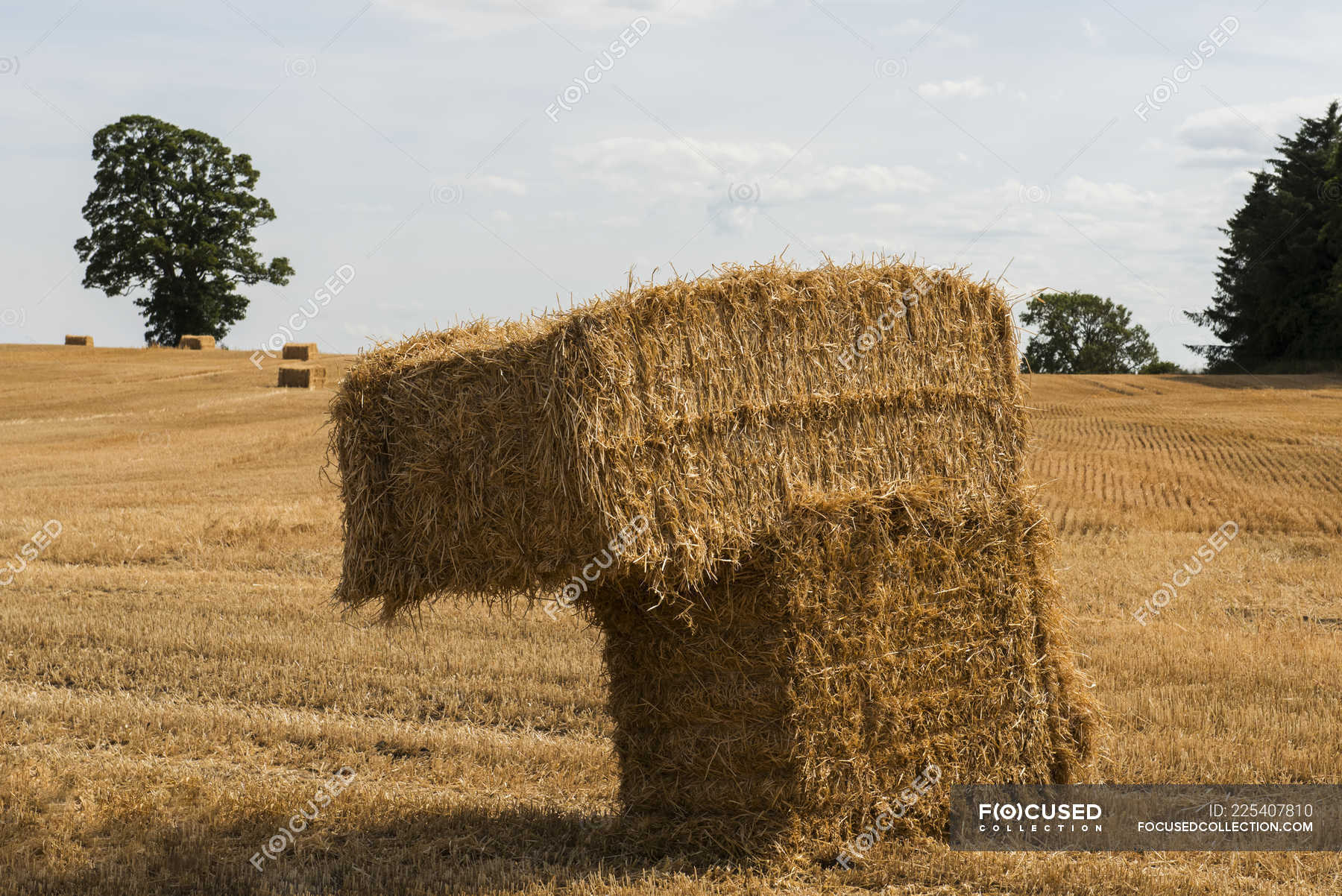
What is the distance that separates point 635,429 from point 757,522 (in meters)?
0.94

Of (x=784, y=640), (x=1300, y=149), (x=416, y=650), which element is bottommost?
(x=416, y=650)

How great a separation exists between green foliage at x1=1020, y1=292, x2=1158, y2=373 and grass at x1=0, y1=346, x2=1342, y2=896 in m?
77.2

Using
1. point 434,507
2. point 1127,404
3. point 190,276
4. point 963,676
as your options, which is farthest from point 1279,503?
point 190,276

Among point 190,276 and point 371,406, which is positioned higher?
point 190,276

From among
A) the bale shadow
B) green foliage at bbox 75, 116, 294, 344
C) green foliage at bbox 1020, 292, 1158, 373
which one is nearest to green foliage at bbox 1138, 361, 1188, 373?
green foliage at bbox 1020, 292, 1158, 373

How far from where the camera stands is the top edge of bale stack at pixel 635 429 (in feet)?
17.8

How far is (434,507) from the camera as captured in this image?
5789 millimetres

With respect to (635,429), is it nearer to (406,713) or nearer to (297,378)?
(406,713)

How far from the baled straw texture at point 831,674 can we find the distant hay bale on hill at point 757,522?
14 mm

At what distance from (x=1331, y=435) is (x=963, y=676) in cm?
2891

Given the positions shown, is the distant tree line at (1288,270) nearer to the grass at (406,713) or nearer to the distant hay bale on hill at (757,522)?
the grass at (406,713)

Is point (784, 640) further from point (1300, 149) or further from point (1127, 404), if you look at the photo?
point (1300, 149)

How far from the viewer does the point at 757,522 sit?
6031 mm

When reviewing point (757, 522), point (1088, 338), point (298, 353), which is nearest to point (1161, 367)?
point (1088, 338)
